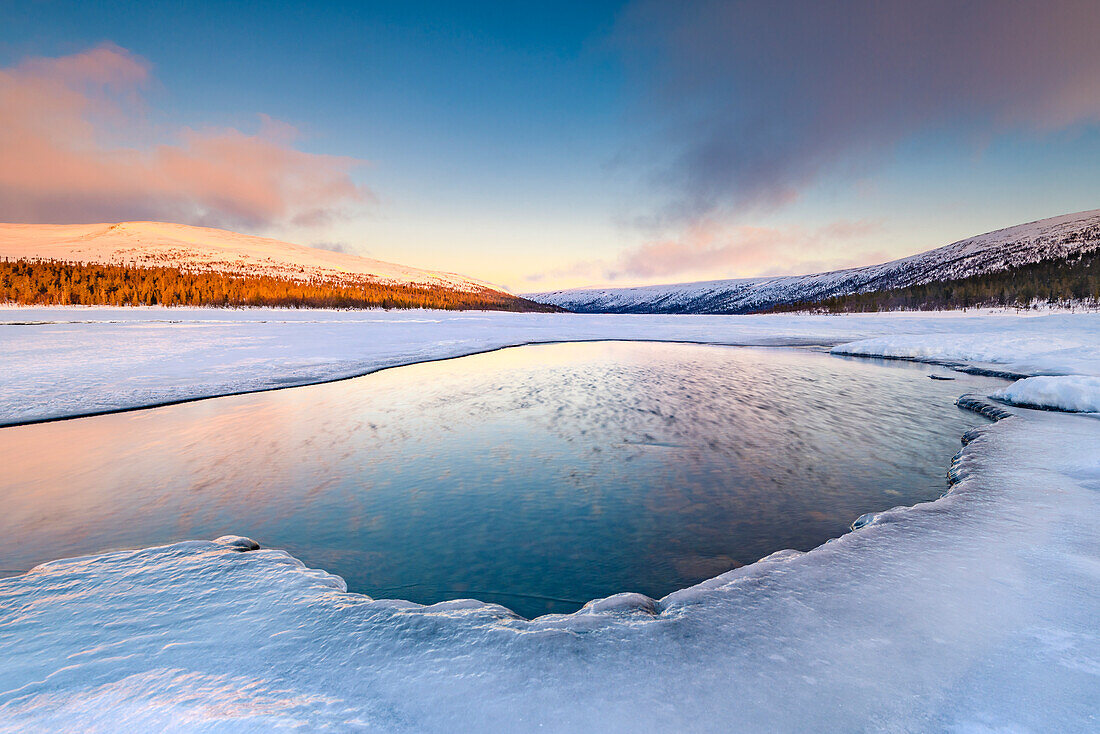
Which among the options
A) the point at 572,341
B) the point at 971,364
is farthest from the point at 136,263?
the point at 971,364

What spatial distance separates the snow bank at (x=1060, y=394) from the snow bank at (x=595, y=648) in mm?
7844

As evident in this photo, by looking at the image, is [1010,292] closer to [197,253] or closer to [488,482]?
[488,482]

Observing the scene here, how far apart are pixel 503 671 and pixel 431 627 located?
2.34 ft

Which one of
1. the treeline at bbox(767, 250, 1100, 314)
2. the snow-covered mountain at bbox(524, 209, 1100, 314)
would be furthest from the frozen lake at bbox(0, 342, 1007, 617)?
the snow-covered mountain at bbox(524, 209, 1100, 314)

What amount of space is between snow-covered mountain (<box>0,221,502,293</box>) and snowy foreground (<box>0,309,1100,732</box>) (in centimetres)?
9876

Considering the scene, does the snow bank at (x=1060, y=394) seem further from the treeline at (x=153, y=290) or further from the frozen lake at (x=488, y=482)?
the treeline at (x=153, y=290)

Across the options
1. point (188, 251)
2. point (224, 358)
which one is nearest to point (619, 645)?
point (224, 358)

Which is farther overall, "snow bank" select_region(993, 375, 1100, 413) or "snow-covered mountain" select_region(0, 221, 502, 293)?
"snow-covered mountain" select_region(0, 221, 502, 293)

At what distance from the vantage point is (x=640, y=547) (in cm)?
495

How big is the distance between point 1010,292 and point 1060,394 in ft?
254

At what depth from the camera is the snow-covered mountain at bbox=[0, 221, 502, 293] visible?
8831 cm

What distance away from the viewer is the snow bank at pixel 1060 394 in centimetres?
934

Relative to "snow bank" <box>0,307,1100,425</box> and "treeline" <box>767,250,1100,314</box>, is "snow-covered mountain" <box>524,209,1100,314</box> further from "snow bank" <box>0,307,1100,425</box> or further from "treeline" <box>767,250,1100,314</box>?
"snow bank" <box>0,307,1100,425</box>

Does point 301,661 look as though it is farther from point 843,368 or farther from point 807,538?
point 843,368
